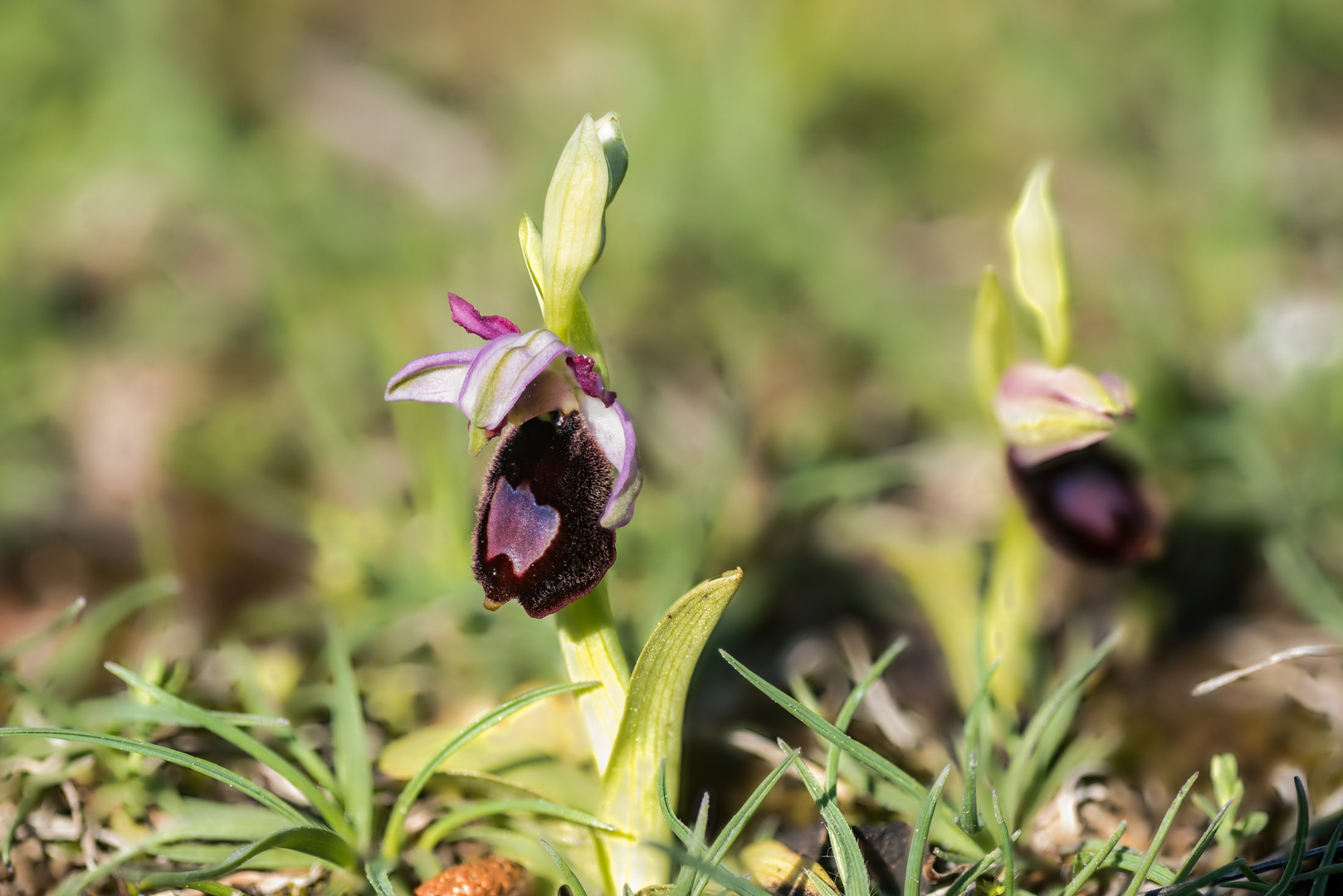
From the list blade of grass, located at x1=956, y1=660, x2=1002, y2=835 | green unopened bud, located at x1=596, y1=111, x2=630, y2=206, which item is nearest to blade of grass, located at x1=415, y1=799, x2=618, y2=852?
blade of grass, located at x1=956, y1=660, x2=1002, y2=835

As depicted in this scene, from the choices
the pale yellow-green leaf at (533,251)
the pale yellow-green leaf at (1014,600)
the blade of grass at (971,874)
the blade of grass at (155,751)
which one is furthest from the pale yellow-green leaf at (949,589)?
the blade of grass at (155,751)

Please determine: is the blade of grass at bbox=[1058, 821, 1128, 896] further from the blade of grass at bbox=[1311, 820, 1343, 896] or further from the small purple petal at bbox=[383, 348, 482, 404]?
the small purple petal at bbox=[383, 348, 482, 404]

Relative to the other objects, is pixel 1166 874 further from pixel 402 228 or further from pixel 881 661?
pixel 402 228

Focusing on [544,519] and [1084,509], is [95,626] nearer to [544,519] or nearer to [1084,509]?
[544,519]

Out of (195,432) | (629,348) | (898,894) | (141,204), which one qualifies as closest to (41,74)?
(141,204)

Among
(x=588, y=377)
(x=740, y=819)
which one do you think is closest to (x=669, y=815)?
(x=740, y=819)
